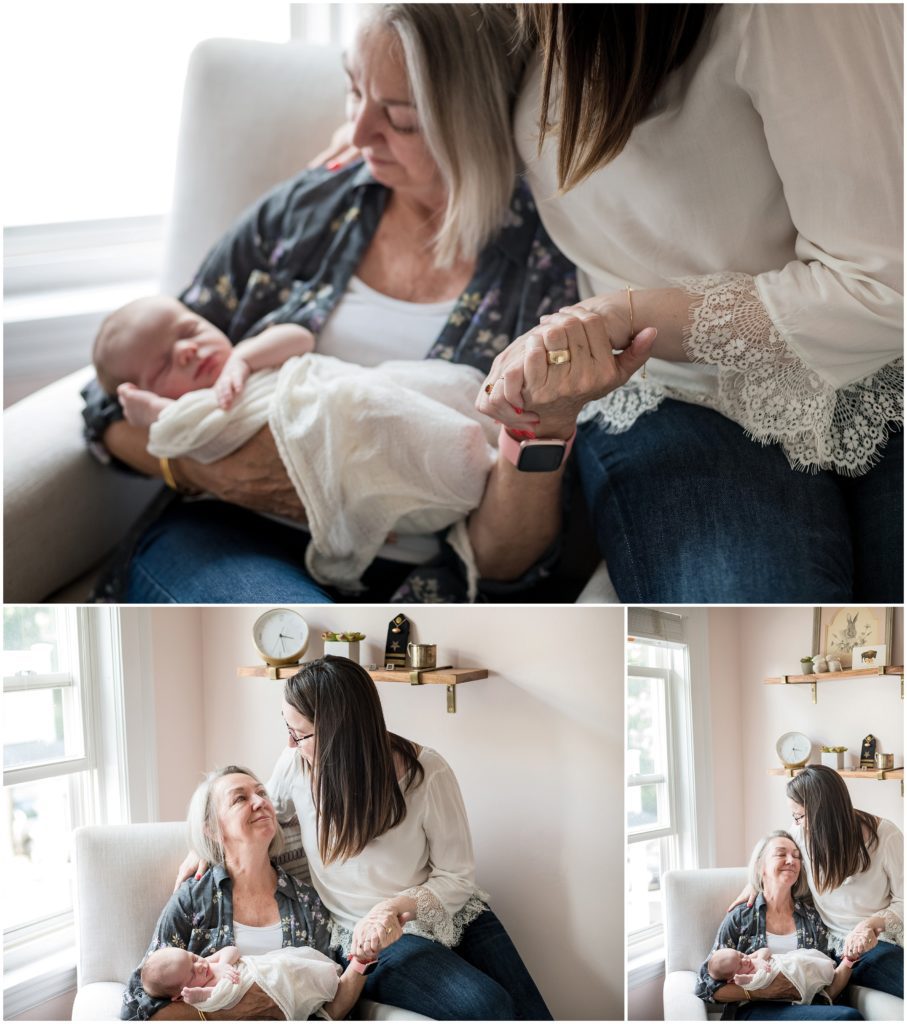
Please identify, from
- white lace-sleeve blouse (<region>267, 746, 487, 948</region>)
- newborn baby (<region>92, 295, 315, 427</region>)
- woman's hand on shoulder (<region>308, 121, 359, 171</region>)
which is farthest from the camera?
woman's hand on shoulder (<region>308, 121, 359, 171</region>)

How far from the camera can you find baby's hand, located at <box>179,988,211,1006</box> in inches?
38.6

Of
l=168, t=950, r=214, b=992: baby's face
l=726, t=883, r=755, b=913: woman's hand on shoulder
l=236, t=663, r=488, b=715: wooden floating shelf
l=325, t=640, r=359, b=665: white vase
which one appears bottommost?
l=168, t=950, r=214, b=992: baby's face

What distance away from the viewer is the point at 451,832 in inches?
39.2

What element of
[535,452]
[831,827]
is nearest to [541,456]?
[535,452]

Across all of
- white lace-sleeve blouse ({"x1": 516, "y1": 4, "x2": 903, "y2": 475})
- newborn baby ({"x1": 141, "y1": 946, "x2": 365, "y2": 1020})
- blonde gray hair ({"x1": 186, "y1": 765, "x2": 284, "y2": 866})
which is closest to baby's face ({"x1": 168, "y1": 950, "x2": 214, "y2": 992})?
newborn baby ({"x1": 141, "y1": 946, "x2": 365, "y2": 1020})

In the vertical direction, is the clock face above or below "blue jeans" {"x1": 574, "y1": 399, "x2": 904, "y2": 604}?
below

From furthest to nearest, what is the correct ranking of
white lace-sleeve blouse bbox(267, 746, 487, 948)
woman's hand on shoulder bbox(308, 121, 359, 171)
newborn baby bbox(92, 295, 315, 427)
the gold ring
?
1. woman's hand on shoulder bbox(308, 121, 359, 171)
2. newborn baby bbox(92, 295, 315, 427)
3. white lace-sleeve blouse bbox(267, 746, 487, 948)
4. the gold ring

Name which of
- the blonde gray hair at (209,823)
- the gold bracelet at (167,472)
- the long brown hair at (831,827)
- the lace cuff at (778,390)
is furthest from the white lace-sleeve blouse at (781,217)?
the blonde gray hair at (209,823)

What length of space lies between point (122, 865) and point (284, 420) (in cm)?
56

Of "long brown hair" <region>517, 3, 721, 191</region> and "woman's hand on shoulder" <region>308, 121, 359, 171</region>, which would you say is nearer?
"long brown hair" <region>517, 3, 721, 191</region>

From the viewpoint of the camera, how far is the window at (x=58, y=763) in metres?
1.01

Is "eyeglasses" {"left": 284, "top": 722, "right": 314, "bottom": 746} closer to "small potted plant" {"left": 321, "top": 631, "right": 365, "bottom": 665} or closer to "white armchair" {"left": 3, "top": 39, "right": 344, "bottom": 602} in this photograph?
"small potted plant" {"left": 321, "top": 631, "right": 365, "bottom": 665}

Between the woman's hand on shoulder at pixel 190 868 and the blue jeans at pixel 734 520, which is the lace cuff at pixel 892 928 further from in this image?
the woman's hand on shoulder at pixel 190 868

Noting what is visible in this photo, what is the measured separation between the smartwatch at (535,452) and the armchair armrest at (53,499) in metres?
0.58
